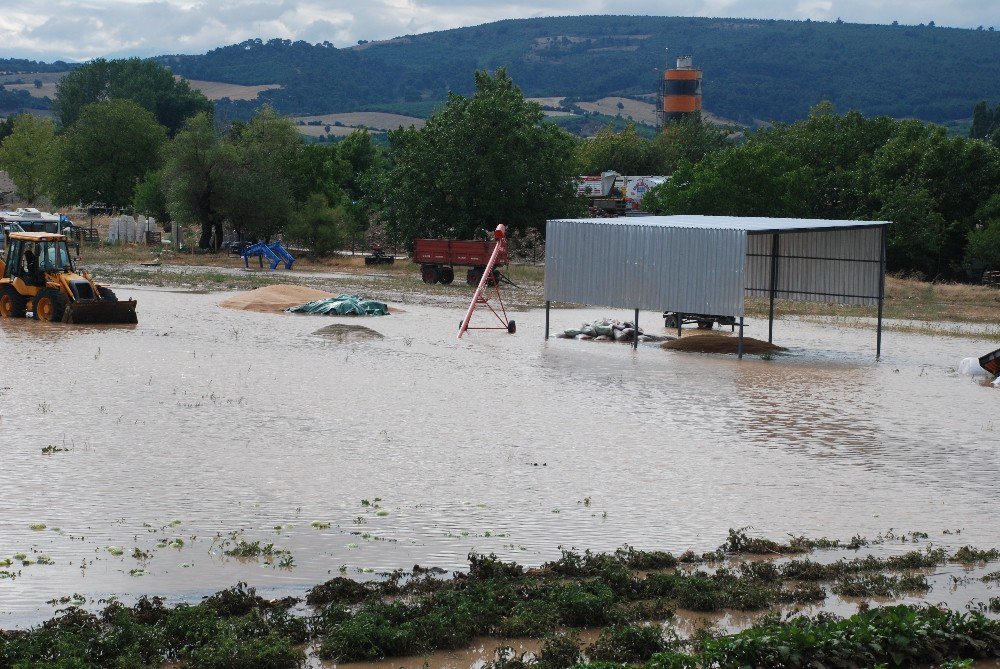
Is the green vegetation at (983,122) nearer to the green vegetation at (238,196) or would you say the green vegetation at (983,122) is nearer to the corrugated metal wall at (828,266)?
the green vegetation at (238,196)

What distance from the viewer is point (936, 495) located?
1490 cm

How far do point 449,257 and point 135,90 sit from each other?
112m

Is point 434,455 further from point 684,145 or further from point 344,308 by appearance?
point 684,145

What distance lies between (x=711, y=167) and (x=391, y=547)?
47.8 meters

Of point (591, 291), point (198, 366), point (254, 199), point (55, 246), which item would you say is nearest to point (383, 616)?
point (198, 366)

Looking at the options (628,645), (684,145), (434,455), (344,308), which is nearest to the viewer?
(628,645)

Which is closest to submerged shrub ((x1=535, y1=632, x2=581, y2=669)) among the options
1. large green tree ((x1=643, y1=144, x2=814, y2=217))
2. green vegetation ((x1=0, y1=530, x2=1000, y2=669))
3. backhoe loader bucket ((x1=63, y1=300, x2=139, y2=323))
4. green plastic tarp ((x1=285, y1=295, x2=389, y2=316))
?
green vegetation ((x1=0, y1=530, x2=1000, y2=669))

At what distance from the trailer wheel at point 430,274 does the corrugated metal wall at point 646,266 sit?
1773cm

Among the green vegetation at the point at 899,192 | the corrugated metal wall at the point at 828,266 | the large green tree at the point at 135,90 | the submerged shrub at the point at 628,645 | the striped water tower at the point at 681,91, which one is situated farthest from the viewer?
the striped water tower at the point at 681,91

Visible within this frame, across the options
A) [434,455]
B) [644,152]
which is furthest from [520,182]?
[644,152]

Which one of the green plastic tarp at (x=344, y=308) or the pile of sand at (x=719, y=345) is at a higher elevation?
the green plastic tarp at (x=344, y=308)

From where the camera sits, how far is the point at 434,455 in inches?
653

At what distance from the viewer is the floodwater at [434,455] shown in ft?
39.6

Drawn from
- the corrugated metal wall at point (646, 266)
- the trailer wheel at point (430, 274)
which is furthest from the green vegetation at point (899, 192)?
the corrugated metal wall at point (646, 266)
